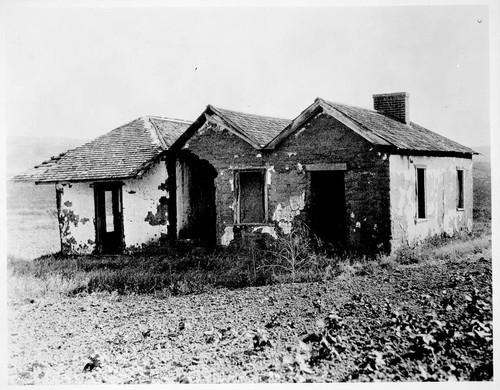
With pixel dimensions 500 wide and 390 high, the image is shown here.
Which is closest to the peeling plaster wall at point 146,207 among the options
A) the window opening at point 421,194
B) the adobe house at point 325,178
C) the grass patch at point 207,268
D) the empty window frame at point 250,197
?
the adobe house at point 325,178

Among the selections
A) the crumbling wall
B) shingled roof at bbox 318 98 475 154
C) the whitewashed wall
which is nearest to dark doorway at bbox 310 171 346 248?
the crumbling wall

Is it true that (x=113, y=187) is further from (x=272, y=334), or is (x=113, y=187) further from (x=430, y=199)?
(x=430, y=199)

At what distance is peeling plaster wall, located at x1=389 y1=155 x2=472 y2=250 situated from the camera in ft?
33.1

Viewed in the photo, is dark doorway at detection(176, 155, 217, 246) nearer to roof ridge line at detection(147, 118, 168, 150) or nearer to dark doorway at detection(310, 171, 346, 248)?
roof ridge line at detection(147, 118, 168, 150)

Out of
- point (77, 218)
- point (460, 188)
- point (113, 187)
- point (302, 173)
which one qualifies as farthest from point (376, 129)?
Result: point (77, 218)

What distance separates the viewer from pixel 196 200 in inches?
499

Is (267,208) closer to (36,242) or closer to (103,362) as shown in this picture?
(103,362)

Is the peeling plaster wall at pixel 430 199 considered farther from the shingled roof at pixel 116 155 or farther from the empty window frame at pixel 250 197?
the shingled roof at pixel 116 155

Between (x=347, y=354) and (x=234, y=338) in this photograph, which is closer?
(x=347, y=354)

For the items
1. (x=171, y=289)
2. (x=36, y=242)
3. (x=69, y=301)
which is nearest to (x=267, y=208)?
(x=171, y=289)

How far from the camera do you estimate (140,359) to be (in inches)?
254

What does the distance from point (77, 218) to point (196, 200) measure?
2.88 meters

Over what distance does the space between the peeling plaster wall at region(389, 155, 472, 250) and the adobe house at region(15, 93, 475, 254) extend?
0.07 ft

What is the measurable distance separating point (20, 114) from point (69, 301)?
3.05m
